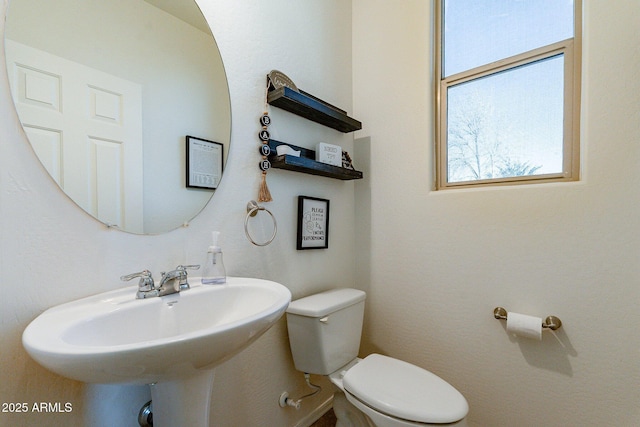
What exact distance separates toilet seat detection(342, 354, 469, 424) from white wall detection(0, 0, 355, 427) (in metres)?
0.41

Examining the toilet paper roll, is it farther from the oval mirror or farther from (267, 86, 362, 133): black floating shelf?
the oval mirror

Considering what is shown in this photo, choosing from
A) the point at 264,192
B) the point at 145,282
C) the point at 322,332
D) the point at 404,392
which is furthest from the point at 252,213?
the point at 404,392

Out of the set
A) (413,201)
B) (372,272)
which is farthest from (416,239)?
(372,272)

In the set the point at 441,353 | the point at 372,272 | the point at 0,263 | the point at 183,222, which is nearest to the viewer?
the point at 0,263

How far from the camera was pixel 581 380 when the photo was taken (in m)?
1.11

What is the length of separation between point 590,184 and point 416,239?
2.41 ft

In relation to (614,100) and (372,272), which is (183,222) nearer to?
(372,272)

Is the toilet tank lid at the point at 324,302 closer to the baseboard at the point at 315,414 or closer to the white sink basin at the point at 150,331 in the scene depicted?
the white sink basin at the point at 150,331

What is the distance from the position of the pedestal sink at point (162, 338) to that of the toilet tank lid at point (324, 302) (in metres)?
0.35

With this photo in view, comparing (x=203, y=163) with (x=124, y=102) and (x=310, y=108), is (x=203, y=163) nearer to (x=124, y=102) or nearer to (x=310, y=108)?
(x=124, y=102)

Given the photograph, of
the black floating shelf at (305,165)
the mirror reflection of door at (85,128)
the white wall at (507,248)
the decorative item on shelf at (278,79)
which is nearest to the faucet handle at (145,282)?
the mirror reflection of door at (85,128)

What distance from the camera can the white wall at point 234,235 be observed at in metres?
0.68

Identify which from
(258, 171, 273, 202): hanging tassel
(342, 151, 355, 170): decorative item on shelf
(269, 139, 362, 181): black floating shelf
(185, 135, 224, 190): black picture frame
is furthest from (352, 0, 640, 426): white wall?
(185, 135, 224, 190): black picture frame

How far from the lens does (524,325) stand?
45.3 inches
